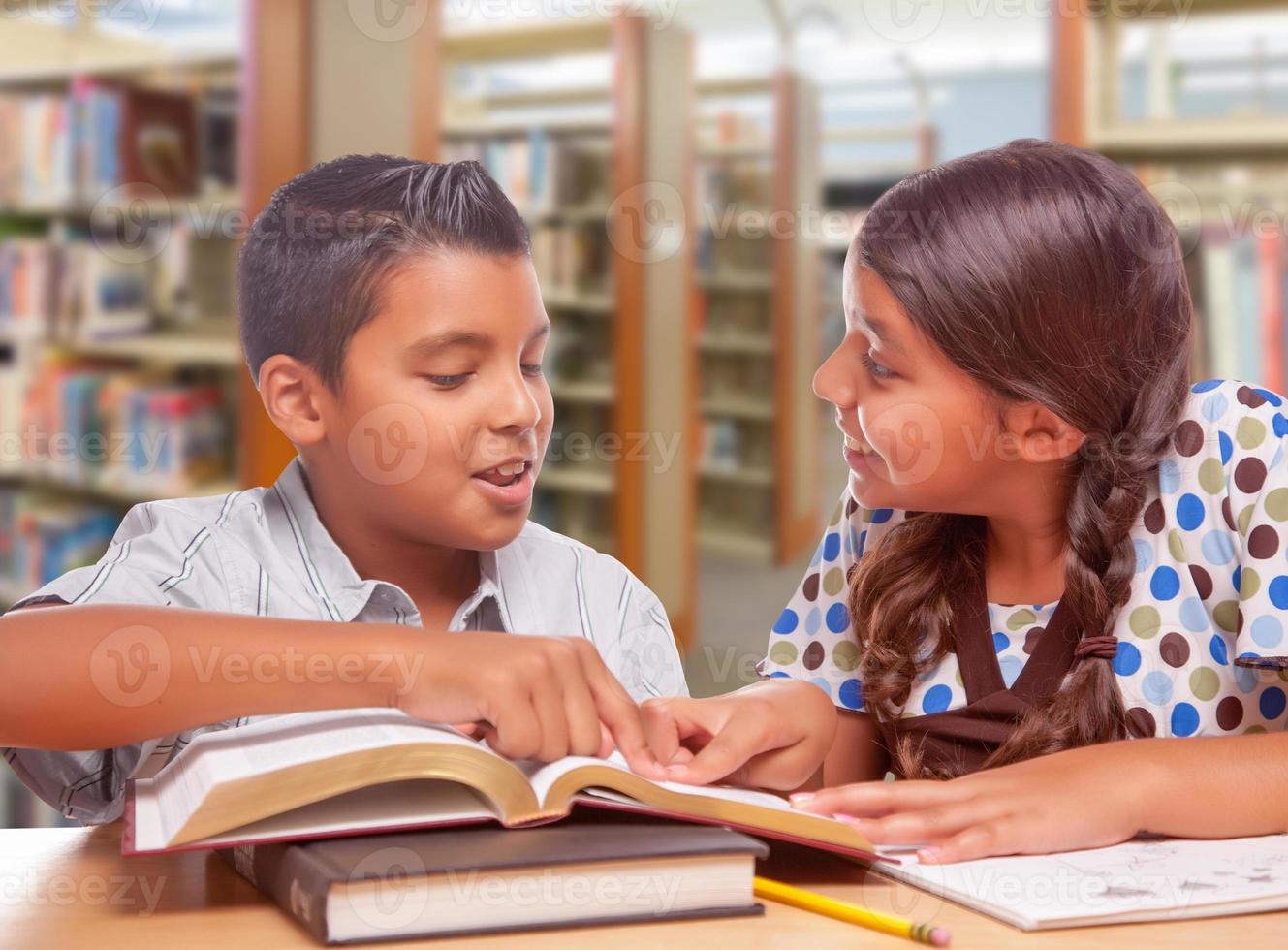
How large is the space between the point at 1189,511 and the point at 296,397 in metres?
0.65

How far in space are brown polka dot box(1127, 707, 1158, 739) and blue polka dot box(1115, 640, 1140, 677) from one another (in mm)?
26

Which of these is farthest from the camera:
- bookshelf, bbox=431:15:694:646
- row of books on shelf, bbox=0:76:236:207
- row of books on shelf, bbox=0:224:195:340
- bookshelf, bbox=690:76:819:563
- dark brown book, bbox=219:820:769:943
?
bookshelf, bbox=690:76:819:563

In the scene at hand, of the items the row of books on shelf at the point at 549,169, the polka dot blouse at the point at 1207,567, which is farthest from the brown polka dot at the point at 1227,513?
the row of books on shelf at the point at 549,169

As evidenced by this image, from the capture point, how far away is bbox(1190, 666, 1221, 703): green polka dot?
35.9 inches

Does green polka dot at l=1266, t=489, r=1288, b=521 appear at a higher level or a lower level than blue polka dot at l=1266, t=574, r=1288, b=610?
higher

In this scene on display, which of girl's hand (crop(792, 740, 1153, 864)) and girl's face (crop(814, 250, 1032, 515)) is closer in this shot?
girl's hand (crop(792, 740, 1153, 864))

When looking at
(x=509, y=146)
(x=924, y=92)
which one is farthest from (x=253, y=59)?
(x=924, y=92)

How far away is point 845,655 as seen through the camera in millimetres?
1062

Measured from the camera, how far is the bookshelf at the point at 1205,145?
7.11 ft

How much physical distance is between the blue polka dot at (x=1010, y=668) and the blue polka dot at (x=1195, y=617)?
122 mm

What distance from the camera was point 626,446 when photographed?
3965 mm

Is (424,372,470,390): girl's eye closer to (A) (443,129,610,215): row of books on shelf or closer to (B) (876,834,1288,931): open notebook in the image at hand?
(B) (876,834,1288,931): open notebook

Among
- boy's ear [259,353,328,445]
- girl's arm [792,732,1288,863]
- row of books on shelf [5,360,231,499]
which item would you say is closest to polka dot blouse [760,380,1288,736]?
girl's arm [792,732,1288,863]

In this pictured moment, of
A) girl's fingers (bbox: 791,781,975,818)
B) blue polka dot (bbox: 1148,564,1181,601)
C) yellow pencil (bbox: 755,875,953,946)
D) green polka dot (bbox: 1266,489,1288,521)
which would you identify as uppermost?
green polka dot (bbox: 1266,489,1288,521)
